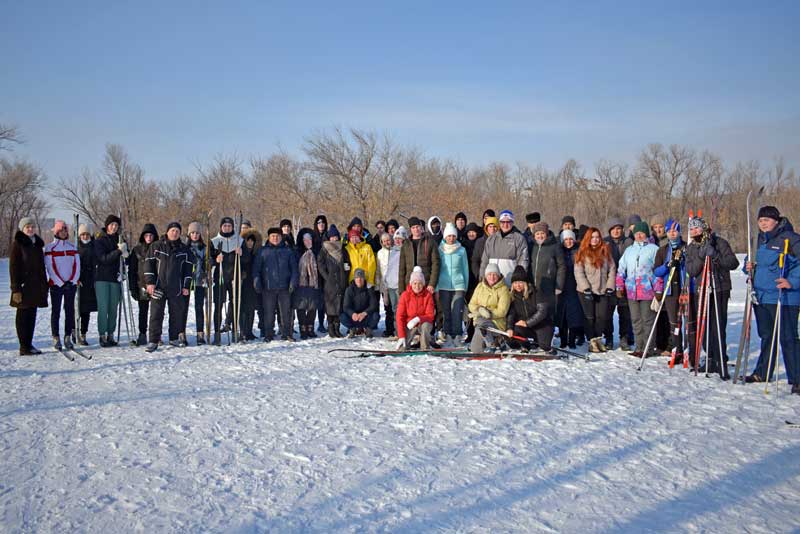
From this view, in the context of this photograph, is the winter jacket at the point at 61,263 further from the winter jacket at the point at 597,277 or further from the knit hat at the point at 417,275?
the winter jacket at the point at 597,277

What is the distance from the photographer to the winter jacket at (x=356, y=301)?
9781 mm

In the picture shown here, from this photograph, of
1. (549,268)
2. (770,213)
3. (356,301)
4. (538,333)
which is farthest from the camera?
(356,301)

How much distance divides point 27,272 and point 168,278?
1.94 m

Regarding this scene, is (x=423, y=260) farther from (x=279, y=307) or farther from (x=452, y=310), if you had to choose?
(x=279, y=307)

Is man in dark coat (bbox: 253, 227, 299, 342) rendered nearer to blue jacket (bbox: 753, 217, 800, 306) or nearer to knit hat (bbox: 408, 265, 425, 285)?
knit hat (bbox: 408, 265, 425, 285)

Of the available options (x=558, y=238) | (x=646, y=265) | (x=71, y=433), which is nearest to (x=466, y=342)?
(x=558, y=238)

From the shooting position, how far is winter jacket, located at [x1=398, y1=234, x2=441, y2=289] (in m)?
9.21

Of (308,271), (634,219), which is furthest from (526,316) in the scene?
(308,271)

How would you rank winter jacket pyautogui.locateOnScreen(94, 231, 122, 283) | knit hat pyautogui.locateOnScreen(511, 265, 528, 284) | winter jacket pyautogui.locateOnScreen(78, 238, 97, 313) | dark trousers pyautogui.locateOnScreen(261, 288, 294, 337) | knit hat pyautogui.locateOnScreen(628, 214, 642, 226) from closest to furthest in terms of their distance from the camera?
knit hat pyautogui.locateOnScreen(511, 265, 528, 284), knit hat pyautogui.locateOnScreen(628, 214, 642, 226), winter jacket pyautogui.locateOnScreen(94, 231, 122, 283), winter jacket pyautogui.locateOnScreen(78, 238, 97, 313), dark trousers pyautogui.locateOnScreen(261, 288, 294, 337)

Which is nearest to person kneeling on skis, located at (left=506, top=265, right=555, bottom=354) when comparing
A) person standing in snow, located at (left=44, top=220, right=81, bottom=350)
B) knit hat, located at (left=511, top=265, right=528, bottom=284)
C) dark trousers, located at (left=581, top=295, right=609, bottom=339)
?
knit hat, located at (left=511, top=265, right=528, bottom=284)

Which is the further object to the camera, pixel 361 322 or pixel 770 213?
pixel 361 322

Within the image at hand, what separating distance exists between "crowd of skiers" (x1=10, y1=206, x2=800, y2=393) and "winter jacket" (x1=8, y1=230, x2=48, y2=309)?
0.02 m

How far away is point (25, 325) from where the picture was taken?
27.7ft

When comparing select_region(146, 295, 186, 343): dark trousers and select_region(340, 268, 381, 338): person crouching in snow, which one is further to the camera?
select_region(340, 268, 381, 338): person crouching in snow
